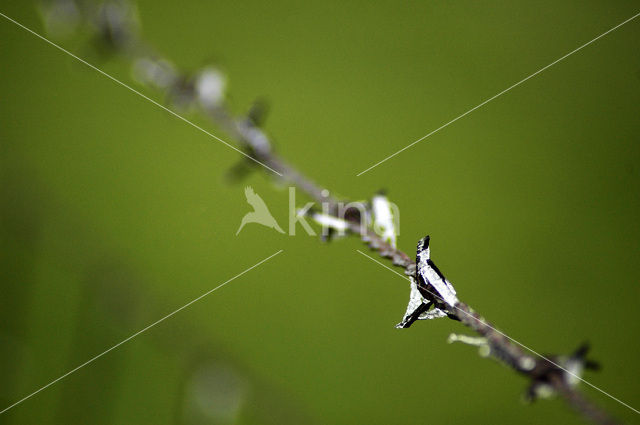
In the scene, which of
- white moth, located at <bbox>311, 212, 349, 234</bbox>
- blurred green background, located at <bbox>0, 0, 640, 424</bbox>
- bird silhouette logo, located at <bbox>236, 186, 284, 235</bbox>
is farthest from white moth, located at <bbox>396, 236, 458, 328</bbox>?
bird silhouette logo, located at <bbox>236, 186, 284, 235</bbox>

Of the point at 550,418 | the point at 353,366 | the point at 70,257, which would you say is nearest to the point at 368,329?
the point at 353,366

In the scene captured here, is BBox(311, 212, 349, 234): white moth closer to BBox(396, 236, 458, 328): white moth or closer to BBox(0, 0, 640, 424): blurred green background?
BBox(396, 236, 458, 328): white moth

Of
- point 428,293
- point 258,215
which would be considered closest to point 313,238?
point 258,215

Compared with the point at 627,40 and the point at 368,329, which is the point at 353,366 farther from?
the point at 627,40

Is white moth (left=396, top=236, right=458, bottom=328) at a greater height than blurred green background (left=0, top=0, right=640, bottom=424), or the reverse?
blurred green background (left=0, top=0, right=640, bottom=424)

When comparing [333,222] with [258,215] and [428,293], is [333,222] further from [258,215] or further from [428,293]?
[258,215]
